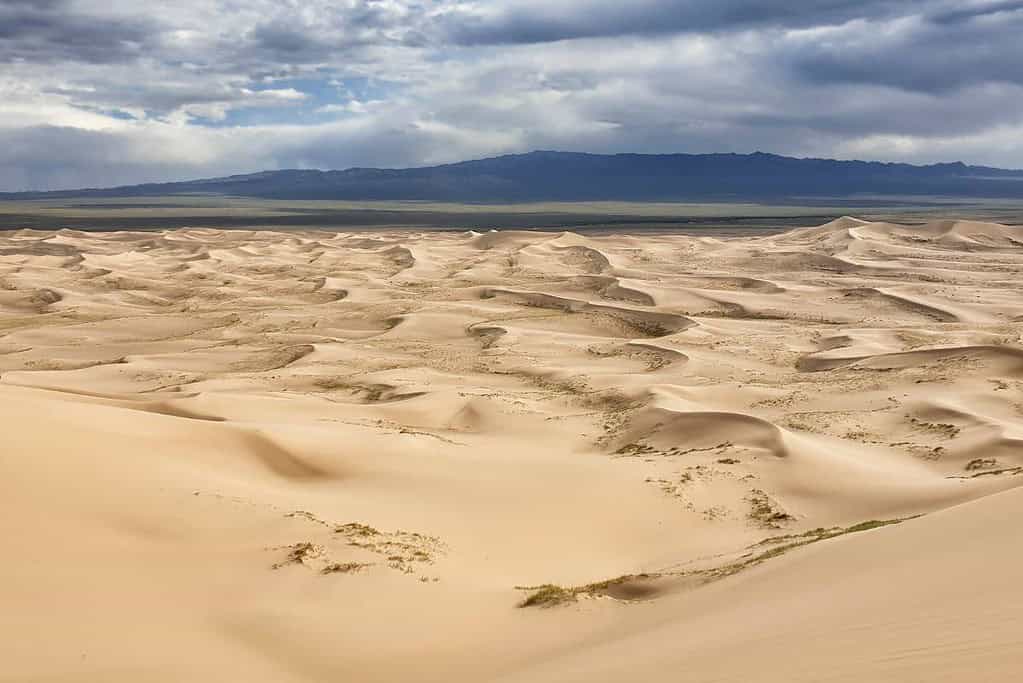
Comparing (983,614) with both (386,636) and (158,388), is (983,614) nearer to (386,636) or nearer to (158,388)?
(386,636)

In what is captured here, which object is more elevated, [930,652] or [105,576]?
[930,652]

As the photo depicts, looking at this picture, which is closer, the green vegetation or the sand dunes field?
the sand dunes field

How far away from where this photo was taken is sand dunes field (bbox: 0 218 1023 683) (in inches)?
214

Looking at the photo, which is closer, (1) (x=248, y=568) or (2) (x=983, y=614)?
(2) (x=983, y=614)

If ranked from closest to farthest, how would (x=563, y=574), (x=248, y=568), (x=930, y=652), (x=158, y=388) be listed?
(x=930, y=652) → (x=248, y=568) → (x=563, y=574) → (x=158, y=388)

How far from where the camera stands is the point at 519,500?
387 inches

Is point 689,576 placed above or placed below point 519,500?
above

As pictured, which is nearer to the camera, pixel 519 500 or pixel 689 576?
pixel 689 576

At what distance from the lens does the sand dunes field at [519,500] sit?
544 centimetres

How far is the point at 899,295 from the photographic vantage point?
84.5ft

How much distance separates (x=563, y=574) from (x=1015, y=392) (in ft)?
33.3

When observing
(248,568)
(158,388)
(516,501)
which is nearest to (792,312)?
(158,388)

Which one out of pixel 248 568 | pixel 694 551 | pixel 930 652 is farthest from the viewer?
pixel 694 551

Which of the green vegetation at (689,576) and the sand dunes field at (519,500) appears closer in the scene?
the sand dunes field at (519,500)
